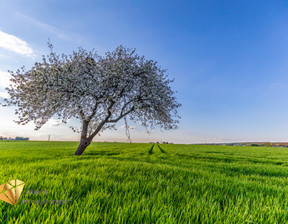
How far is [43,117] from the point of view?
11.9 metres

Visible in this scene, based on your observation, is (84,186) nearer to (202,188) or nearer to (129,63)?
(202,188)

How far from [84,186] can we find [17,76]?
13.3 m

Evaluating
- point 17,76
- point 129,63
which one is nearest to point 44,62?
point 17,76

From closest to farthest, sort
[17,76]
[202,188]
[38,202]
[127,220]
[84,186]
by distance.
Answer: [127,220], [38,202], [84,186], [202,188], [17,76]

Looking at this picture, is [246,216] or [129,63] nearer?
[246,216]

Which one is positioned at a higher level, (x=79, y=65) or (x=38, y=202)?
(x=79, y=65)

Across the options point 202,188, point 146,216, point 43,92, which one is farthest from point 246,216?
point 43,92

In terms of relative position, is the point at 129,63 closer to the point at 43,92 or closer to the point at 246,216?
the point at 43,92

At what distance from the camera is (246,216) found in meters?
2.49

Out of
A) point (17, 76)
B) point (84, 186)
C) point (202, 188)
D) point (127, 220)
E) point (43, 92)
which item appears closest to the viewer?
point (127, 220)

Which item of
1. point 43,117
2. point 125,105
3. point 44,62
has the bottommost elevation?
point 43,117

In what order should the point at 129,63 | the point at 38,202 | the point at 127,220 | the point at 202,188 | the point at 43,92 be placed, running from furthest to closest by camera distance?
the point at 129,63 < the point at 43,92 < the point at 202,188 < the point at 38,202 < the point at 127,220

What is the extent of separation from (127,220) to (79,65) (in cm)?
1359

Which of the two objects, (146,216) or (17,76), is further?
A: (17,76)
